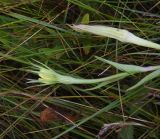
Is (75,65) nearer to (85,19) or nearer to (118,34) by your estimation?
(85,19)

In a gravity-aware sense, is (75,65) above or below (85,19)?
below

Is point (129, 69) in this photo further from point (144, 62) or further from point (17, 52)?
point (17, 52)

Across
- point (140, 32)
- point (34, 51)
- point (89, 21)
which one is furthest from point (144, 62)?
point (34, 51)

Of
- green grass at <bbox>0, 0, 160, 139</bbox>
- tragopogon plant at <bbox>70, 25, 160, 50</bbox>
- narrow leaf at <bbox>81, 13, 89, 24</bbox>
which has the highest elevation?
tragopogon plant at <bbox>70, 25, 160, 50</bbox>

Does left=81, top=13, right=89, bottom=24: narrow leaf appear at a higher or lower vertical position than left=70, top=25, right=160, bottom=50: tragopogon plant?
lower

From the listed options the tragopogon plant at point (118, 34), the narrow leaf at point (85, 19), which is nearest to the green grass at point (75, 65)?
the narrow leaf at point (85, 19)

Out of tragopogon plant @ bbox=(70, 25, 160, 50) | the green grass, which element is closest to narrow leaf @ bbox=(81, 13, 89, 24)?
the green grass

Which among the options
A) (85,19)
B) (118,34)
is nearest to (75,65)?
(85,19)

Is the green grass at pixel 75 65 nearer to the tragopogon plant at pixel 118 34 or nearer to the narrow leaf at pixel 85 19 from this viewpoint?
the narrow leaf at pixel 85 19

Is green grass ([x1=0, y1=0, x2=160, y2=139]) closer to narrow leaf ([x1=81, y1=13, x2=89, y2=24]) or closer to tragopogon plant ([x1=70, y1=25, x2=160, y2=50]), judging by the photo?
narrow leaf ([x1=81, y1=13, x2=89, y2=24])
